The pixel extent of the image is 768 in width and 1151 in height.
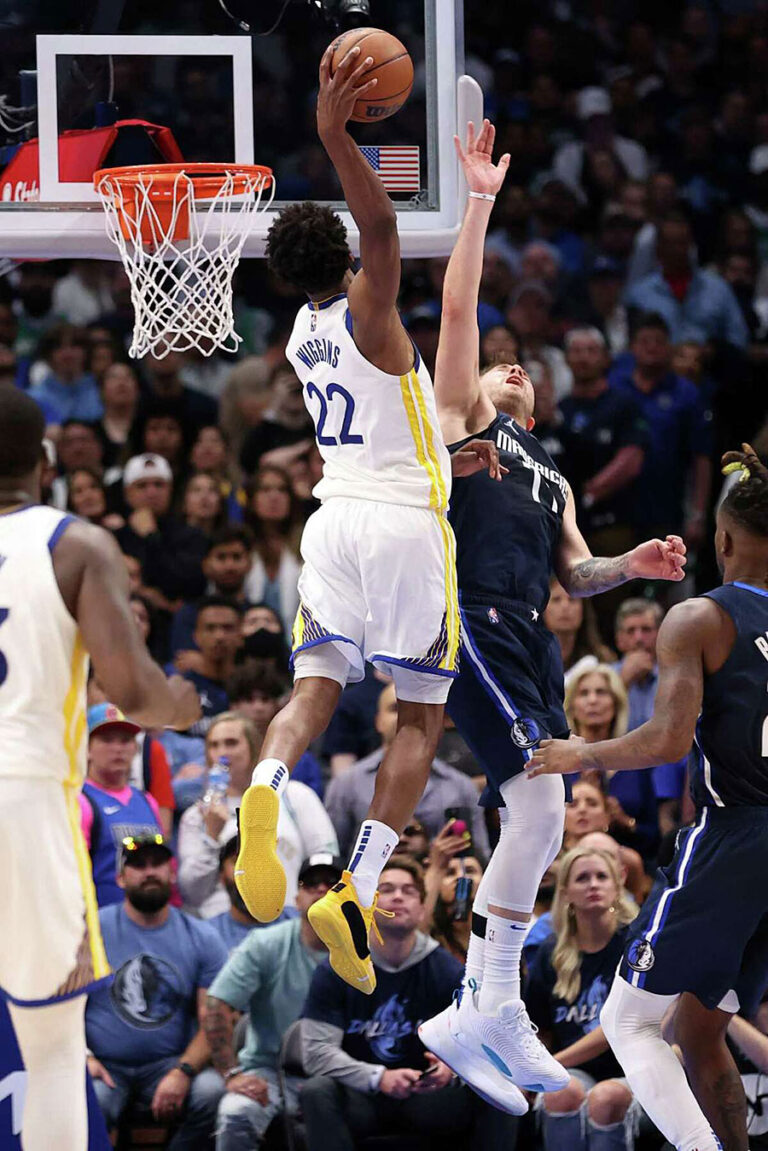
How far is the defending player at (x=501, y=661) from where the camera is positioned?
6582 millimetres

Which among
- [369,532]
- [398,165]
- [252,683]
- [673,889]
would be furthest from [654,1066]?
[252,683]

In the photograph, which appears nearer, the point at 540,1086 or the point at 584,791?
the point at 540,1086

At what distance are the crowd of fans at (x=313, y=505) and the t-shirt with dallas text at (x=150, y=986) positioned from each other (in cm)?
1

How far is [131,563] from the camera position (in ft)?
36.3

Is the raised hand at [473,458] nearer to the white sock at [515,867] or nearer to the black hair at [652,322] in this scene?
the white sock at [515,867]

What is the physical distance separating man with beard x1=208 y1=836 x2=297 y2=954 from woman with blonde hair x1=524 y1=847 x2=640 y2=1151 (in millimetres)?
1348

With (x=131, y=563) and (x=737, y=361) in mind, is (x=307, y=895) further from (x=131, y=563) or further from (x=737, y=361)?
(x=737, y=361)

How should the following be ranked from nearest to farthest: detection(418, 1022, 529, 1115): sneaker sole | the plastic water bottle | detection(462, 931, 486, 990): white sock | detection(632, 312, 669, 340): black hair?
detection(462, 931, 486, 990): white sock
detection(418, 1022, 529, 1115): sneaker sole
the plastic water bottle
detection(632, 312, 669, 340): black hair

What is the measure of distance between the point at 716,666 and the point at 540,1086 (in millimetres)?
1830

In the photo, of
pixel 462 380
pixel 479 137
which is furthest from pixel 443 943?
pixel 479 137

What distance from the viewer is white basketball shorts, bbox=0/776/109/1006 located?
5.01 m

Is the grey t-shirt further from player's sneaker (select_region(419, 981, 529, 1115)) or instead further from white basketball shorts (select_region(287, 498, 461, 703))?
white basketball shorts (select_region(287, 498, 461, 703))

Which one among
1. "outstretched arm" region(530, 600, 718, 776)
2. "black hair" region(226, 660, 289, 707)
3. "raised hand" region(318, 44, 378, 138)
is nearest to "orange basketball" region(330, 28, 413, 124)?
"raised hand" region(318, 44, 378, 138)

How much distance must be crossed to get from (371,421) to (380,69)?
1210 mm
